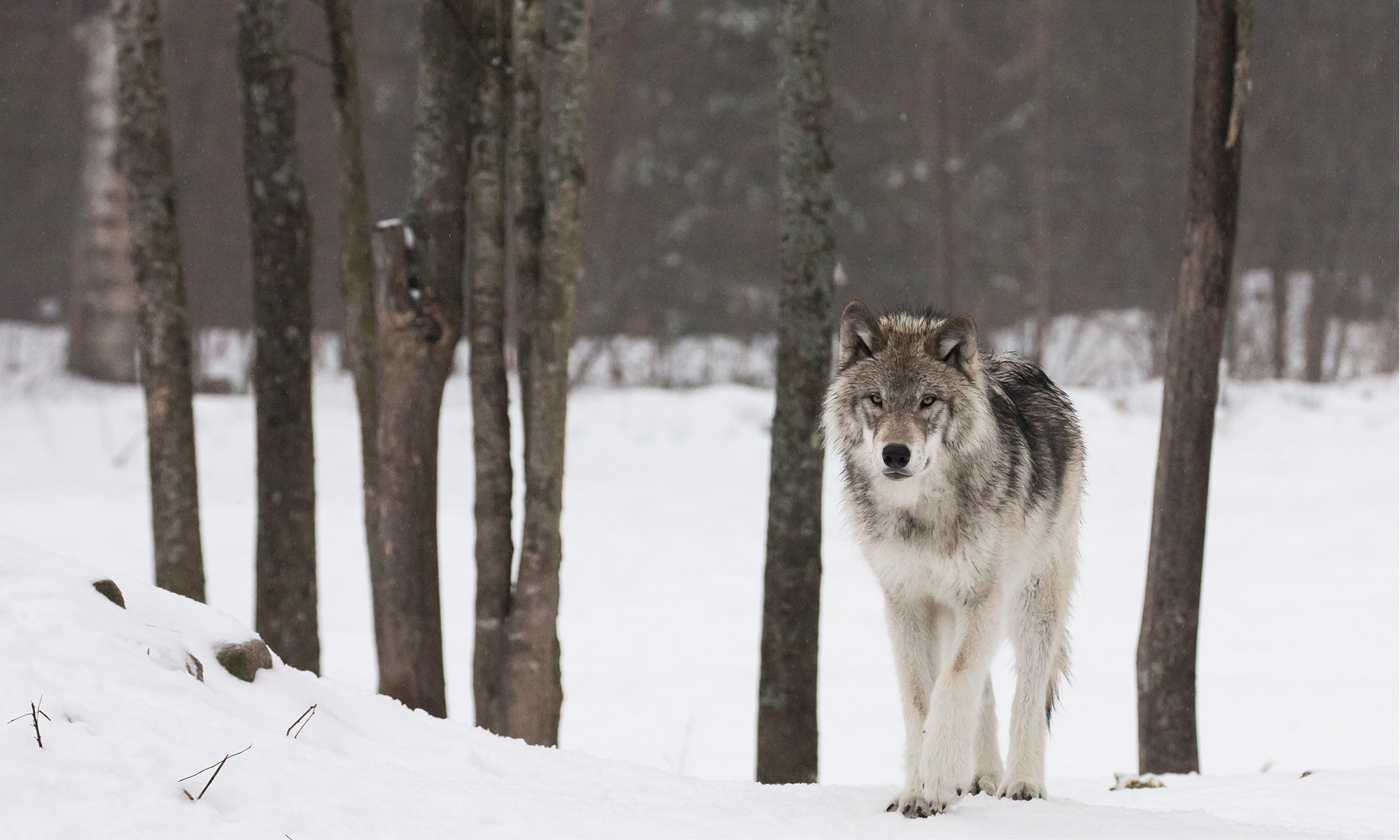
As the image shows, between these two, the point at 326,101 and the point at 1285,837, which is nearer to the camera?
the point at 1285,837

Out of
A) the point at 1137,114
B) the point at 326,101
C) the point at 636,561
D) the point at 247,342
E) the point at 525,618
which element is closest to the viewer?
the point at 525,618

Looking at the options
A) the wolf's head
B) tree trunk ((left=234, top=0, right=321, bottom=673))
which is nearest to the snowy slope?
the wolf's head

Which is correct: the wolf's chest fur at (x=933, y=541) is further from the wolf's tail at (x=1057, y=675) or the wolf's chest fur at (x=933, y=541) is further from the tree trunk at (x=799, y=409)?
the tree trunk at (x=799, y=409)

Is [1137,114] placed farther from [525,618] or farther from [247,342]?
[525,618]

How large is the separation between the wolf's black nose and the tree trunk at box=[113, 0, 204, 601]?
4677 millimetres

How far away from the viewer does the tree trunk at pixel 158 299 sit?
6938 millimetres

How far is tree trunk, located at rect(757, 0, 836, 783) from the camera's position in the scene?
639 centimetres

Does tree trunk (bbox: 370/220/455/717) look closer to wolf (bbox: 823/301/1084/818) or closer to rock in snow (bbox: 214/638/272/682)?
rock in snow (bbox: 214/638/272/682)

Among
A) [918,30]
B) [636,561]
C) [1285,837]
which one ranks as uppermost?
[918,30]

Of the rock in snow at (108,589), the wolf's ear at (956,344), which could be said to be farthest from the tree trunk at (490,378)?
the wolf's ear at (956,344)

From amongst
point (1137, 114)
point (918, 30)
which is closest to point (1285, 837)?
point (918, 30)

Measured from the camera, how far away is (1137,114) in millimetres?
26188

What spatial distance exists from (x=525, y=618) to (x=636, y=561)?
6.17 meters

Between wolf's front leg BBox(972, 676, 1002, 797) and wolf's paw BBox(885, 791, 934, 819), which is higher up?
wolf's paw BBox(885, 791, 934, 819)
